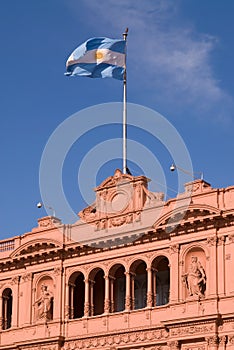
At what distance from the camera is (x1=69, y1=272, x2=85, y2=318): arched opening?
77.1 metres

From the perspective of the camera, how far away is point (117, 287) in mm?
77062

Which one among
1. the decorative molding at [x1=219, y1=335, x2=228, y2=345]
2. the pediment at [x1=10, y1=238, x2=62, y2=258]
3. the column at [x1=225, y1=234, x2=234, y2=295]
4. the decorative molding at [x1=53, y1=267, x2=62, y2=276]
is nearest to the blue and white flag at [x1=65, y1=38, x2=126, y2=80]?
the pediment at [x1=10, y1=238, x2=62, y2=258]

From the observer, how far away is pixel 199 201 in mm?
70062

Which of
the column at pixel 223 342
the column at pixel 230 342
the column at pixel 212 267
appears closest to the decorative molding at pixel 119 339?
the column at pixel 223 342

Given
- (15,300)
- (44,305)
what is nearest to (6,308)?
(15,300)

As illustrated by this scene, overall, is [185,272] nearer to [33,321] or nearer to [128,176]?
[128,176]

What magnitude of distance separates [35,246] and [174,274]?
12.7m

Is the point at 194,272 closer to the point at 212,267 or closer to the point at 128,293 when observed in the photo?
the point at 212,267

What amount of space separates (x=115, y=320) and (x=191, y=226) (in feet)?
28.9

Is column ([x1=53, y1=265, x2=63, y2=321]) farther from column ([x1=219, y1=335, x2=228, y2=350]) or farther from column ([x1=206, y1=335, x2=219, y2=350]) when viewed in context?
column ([x1=219, y1=335, x2=228, y2=350])

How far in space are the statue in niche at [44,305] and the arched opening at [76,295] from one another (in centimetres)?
169

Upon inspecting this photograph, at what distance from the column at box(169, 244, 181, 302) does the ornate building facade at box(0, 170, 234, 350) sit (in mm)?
66

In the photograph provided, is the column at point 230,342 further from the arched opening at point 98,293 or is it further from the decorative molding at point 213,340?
the arched opening at point 98,293

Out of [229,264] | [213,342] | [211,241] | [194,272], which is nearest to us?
[213,342]
